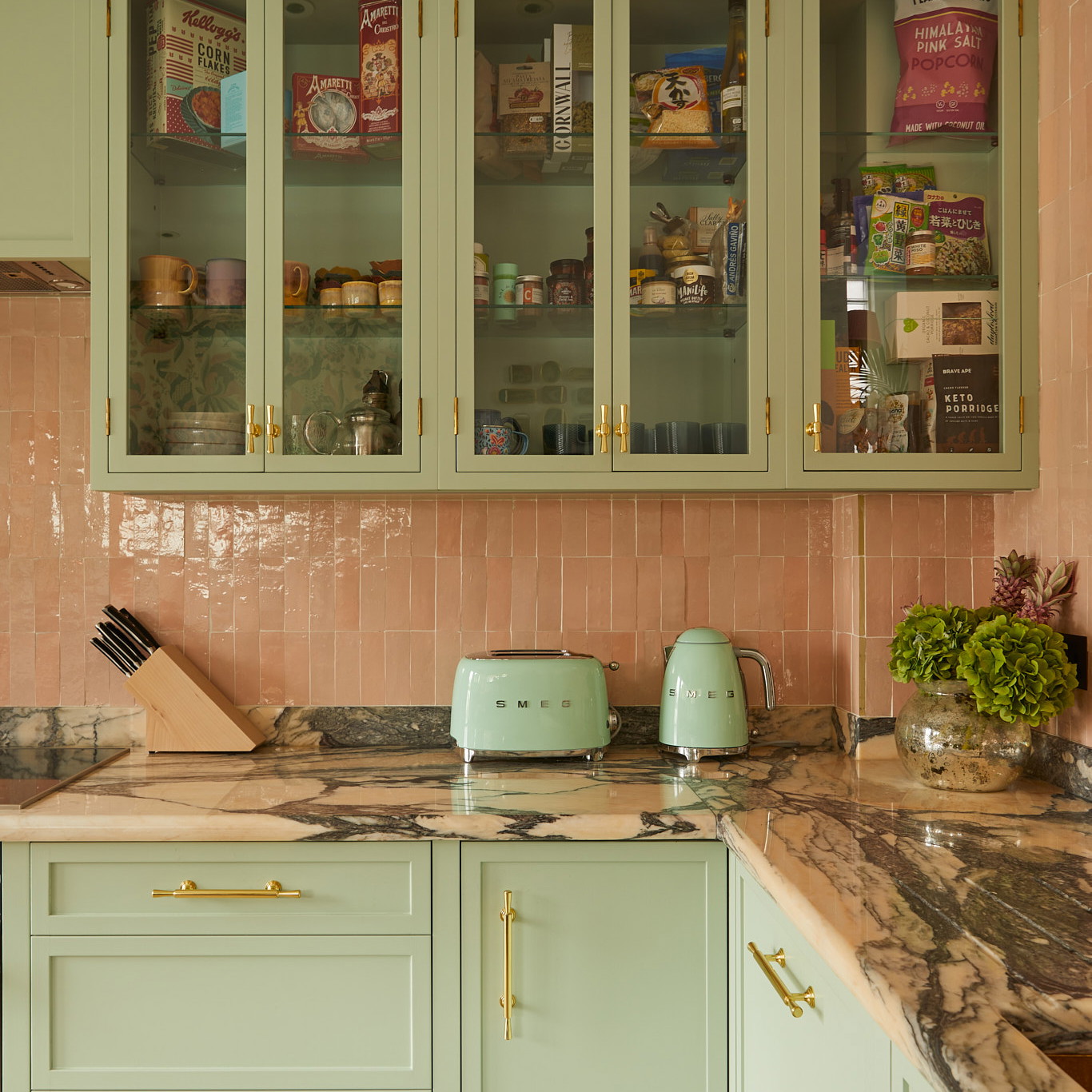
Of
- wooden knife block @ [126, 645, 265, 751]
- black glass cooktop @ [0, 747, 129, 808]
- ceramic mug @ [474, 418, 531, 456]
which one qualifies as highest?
ceramic mug @ [474, 418, 531, 456]

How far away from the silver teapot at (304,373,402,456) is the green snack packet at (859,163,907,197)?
97cm

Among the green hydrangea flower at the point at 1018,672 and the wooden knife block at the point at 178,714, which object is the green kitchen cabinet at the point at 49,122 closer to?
the wooden knife block at the point at 178,714

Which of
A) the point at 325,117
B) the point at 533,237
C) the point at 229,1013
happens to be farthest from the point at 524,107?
the point at 229,1013

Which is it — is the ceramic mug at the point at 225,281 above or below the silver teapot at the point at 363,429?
above

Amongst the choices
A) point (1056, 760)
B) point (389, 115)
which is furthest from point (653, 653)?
point (389, 115)

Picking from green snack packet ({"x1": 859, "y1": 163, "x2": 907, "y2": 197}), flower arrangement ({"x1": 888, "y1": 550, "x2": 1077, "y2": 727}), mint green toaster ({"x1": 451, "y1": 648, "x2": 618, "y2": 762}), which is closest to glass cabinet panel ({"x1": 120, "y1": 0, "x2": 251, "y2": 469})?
mint green toaster ({"x1": 451, "y1": 648, "x2": 618, "y2": 762})

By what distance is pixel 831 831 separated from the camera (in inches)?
54.6

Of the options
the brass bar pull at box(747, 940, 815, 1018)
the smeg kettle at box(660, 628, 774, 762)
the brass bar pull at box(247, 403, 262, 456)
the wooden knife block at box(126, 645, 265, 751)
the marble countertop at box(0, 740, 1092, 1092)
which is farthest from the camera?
the wooden knife block at box(126, 645, 265, 751)

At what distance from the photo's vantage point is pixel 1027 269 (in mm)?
1764

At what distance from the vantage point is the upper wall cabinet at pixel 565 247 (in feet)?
5.77

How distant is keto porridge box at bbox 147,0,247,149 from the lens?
1.78m

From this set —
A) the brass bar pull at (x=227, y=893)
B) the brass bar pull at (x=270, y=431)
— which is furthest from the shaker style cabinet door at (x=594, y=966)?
the brass bar pull at (x=270, y=431)

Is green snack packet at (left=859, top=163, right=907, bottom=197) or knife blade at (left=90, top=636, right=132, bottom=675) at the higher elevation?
green snack packet at (left=859, top=163, right=907, bottom=197)

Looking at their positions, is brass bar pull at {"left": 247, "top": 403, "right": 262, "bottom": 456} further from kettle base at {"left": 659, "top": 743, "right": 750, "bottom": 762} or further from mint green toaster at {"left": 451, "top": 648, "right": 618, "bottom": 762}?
kettle base at {"left": 659, "top": 743, "right": 750, "bottom": 762}
